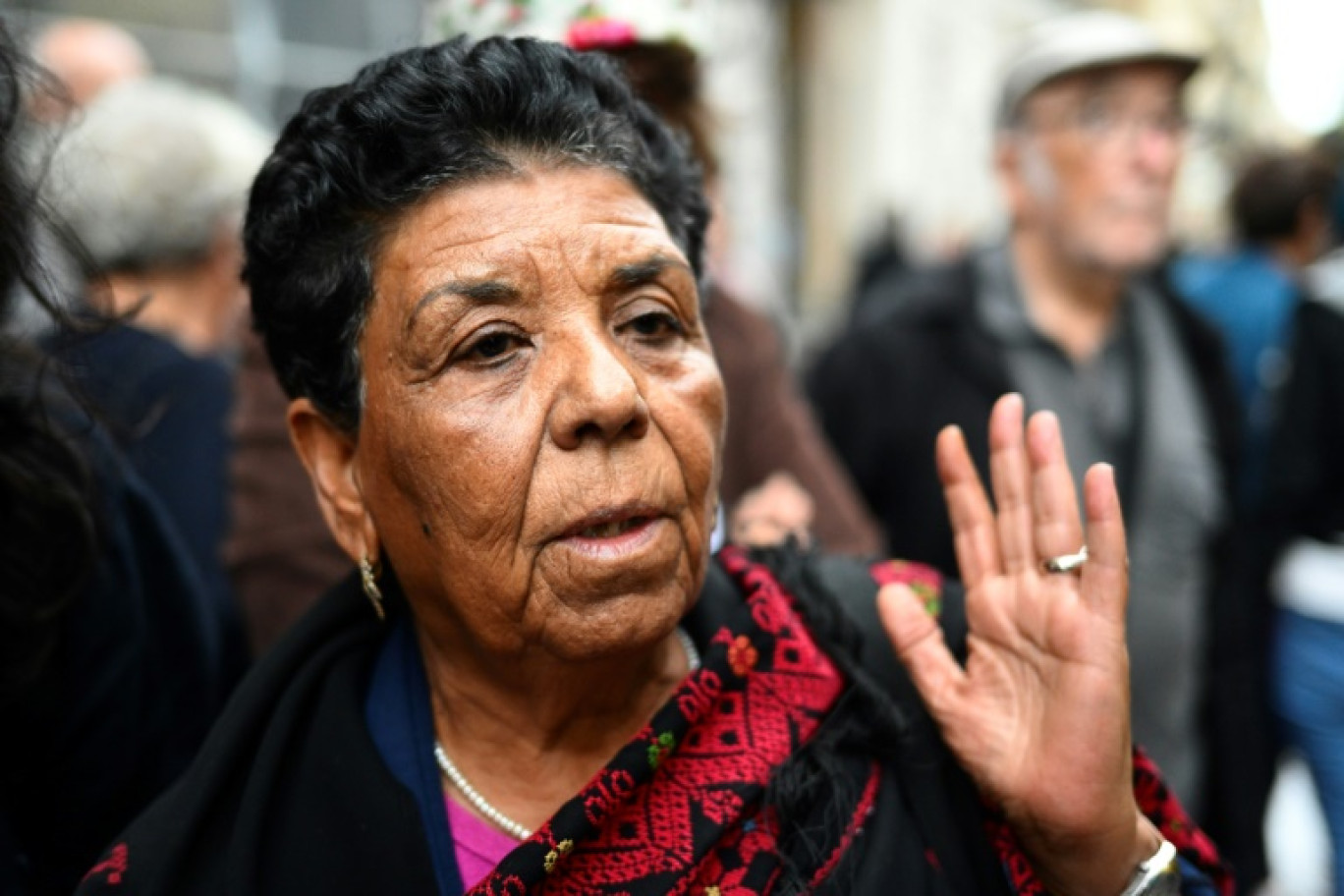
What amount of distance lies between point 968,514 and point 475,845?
2.89 feet

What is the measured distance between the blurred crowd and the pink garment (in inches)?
21.6

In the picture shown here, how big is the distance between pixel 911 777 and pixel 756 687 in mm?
253

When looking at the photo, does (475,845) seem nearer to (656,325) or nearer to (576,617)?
(576,617)

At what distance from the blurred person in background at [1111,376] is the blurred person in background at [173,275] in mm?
1712

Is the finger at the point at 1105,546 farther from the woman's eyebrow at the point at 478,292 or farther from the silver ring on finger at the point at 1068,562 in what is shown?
the woman's eyebrow at the point at 478,292

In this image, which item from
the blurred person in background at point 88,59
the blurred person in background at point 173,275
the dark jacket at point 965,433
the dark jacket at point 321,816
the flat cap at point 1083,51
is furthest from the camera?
the blurred person in background at point 88,59

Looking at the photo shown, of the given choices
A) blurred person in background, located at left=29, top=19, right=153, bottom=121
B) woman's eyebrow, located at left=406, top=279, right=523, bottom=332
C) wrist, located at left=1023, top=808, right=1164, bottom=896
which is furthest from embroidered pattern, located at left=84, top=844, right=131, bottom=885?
blurred person in background, located at left=29, top=19, right=153, bottom=121

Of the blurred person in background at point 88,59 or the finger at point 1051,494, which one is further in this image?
the blurred person in background at point 88,59

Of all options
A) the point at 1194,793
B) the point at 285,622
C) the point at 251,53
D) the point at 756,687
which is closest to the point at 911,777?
the point at 756,687

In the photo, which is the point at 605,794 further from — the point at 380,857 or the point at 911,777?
the point at 911,777

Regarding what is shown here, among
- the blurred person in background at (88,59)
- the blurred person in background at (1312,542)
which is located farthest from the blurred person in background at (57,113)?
the blurred person in background at (1312,542)

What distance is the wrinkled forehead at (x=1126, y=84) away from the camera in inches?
142

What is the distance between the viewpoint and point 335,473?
6.40 feet

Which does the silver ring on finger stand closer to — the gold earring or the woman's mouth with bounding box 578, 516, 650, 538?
the woman's mouth with bounding box 578, 516, 650, 538
